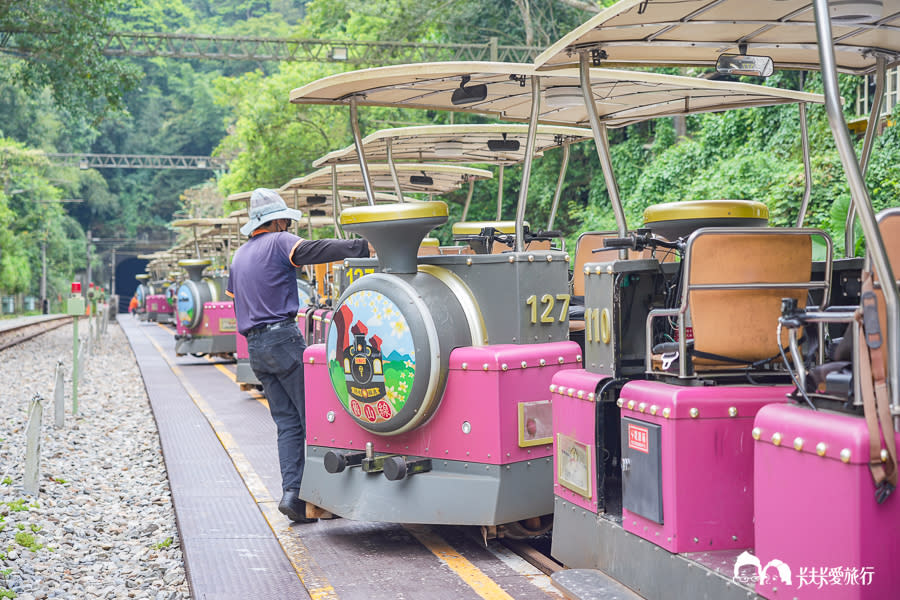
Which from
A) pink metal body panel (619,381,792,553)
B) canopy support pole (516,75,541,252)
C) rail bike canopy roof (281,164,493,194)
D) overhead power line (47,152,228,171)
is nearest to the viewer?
pink metal body panel (619,381,792,553)

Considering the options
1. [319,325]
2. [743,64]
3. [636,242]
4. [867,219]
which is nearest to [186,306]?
[319,325]

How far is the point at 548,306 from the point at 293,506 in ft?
7.20

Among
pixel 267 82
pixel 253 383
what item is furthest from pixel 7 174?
pixel 253 383

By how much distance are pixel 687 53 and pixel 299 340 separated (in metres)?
→ 3.15

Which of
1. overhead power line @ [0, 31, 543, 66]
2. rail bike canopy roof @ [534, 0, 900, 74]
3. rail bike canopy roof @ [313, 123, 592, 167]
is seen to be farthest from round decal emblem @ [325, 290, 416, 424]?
overhead power line @ [0, 31, 543, 66]

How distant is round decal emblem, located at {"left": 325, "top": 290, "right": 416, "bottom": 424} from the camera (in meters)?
5.91

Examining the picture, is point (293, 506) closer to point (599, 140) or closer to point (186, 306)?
point (599, 140)

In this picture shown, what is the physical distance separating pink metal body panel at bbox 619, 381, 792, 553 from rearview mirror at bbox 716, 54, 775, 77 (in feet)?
6.94

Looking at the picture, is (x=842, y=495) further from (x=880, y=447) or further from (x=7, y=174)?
(x=7, y=174)

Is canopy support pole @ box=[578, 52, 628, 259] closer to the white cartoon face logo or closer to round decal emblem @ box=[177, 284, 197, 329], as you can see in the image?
the white cartoon face logo

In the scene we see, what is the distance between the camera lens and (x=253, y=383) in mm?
14477

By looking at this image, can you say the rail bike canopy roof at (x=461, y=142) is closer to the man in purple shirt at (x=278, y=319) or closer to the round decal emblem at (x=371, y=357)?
the man in purple shirt at (x=278, y=319)

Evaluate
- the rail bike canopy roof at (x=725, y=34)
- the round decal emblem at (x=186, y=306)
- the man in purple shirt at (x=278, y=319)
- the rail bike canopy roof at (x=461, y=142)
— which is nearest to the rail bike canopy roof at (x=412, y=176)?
the rail bike canopy roof at (x=461, y=142)

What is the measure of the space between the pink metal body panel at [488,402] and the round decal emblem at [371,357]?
0.29 metres
